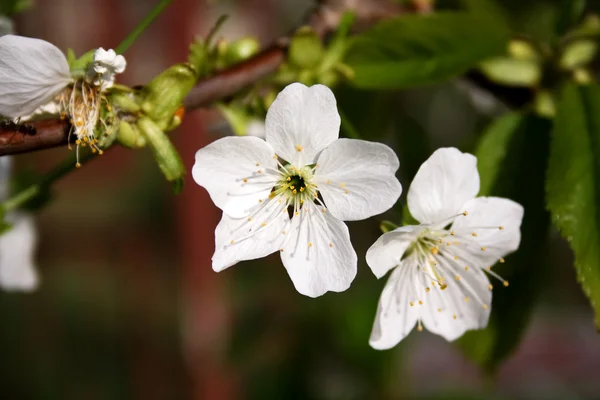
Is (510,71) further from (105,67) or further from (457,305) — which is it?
(105,67)

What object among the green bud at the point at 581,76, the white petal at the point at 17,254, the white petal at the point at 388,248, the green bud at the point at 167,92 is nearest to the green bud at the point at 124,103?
the green bud at the point at 167,92

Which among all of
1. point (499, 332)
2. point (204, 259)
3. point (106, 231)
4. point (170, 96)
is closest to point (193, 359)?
point (204, 259)

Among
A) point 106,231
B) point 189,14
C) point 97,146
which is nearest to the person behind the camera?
point 97,146

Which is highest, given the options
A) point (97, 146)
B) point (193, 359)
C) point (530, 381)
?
point (97, 146)

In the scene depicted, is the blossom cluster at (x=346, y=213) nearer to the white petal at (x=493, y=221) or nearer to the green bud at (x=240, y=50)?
the white petal at (x=493, y=221)

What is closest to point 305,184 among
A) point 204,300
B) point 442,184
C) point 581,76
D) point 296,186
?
point 296,186

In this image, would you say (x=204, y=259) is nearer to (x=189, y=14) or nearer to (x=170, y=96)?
(x=189, y=14)

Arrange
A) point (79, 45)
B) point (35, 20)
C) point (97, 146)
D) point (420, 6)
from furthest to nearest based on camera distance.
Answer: point (79, 45), point (35, 20), point (420, 6), point (97, 146)
